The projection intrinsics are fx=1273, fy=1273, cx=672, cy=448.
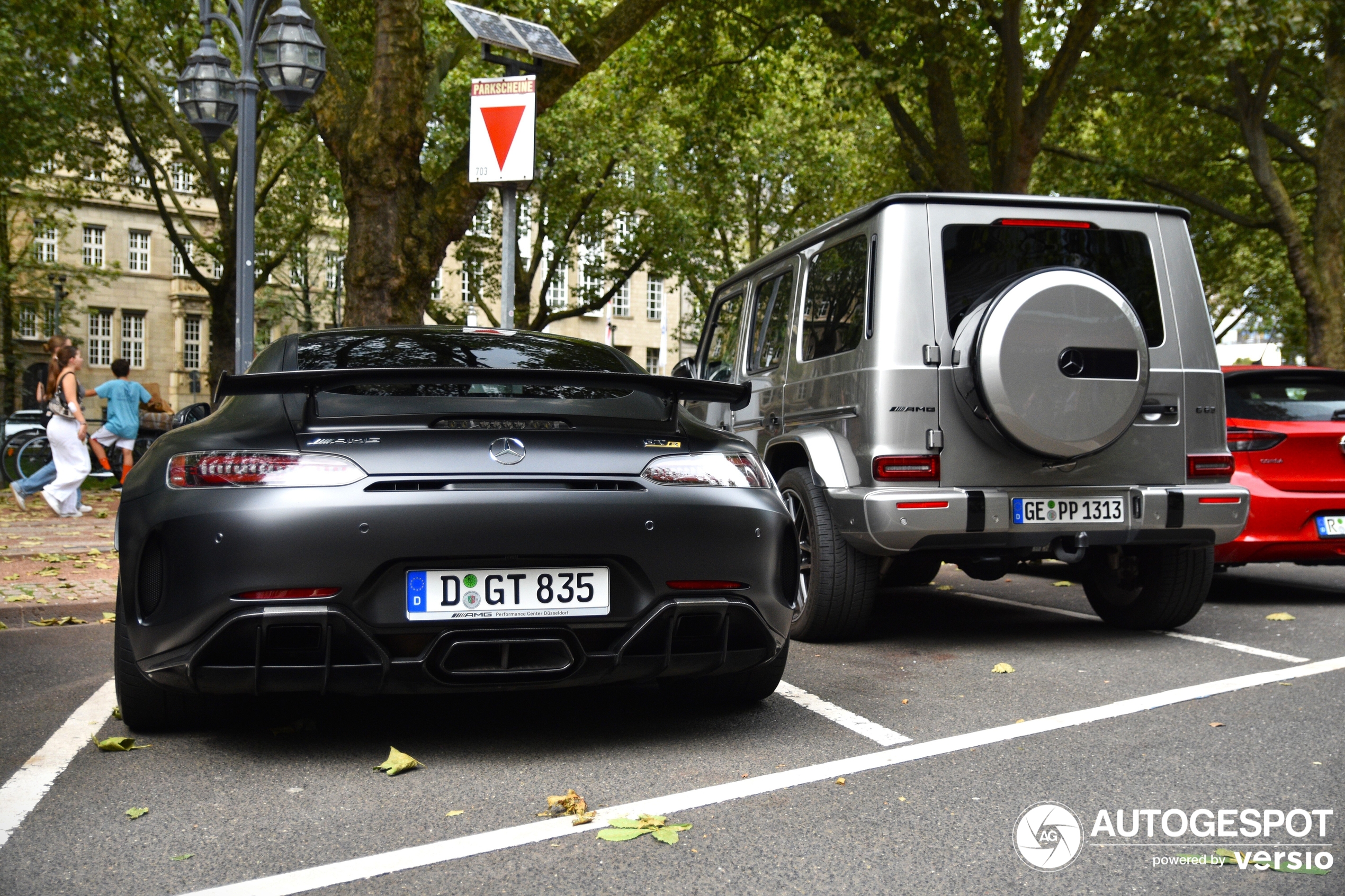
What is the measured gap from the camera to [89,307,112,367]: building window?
57.5 metres

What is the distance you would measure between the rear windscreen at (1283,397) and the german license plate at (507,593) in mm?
5553

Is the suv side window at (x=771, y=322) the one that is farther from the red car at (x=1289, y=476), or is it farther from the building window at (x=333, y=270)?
the building window at (x=333, y=270)

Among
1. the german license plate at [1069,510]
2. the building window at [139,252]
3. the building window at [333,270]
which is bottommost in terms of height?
the german license plate at [1069,510]

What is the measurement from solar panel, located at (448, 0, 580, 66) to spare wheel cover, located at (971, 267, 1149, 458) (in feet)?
12.9

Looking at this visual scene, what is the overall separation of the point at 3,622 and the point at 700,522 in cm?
474

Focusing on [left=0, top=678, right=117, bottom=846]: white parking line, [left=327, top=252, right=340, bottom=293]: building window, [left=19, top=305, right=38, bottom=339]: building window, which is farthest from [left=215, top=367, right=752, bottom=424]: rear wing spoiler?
[left=327, top=252, right=340, bottom=293]: building window

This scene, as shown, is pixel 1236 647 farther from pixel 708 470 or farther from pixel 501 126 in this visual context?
pixel 501 126

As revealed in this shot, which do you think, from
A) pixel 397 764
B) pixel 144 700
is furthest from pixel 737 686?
pixel 144 700

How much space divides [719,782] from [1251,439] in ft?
17.7

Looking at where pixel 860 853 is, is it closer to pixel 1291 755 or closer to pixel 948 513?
pixel 1291 755

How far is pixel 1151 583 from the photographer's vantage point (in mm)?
6559

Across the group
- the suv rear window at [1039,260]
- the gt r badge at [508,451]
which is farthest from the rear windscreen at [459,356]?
the suv rear window at [1039,260]

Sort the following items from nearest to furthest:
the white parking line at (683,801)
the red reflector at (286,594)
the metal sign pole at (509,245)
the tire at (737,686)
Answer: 1. the white parking line at (683,801)
2. the red reflector at (286,594)
3. the tire at (737,686)
4. the metal sign pole at (509,245)

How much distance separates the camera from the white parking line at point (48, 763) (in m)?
3.38
